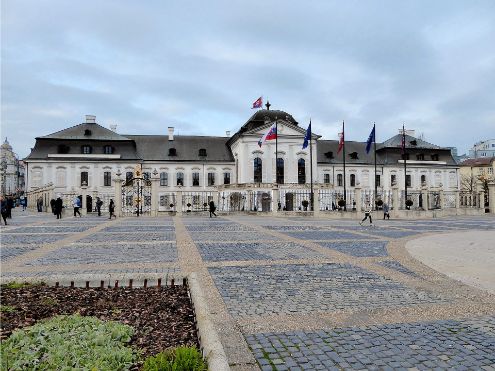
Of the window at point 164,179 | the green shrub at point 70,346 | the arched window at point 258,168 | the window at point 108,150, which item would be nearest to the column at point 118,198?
the green shrub at point 70,346

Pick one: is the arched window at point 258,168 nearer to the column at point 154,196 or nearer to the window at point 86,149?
the window at point 86,149

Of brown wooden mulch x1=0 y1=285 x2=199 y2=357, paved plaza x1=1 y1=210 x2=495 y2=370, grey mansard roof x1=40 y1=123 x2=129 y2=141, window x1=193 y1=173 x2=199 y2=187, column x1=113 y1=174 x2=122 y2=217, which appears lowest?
paved plaza x1=1 y1=210 x2=495 y2=370

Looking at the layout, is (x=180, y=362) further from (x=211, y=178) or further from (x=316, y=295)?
(x=211, y=178)

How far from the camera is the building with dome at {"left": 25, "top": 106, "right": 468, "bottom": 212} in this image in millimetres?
54125

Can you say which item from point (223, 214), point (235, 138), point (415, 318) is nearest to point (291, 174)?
point (235, 138)

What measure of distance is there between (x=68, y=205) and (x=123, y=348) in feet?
114

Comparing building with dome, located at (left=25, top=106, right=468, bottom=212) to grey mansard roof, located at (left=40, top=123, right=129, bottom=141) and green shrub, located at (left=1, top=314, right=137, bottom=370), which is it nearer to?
grey mansard roof, located at (left=40, top=123, right=129, bottom=141)

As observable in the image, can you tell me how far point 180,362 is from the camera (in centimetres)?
319

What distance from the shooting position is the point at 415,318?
16.2 feet

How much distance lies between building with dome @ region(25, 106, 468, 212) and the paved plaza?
37440mm

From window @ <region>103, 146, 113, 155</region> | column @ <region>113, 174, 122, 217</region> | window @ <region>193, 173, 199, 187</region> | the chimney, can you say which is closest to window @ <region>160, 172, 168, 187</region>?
window @ <region>193, 173, 199, 187</region>

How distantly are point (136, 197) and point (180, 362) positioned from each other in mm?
29591

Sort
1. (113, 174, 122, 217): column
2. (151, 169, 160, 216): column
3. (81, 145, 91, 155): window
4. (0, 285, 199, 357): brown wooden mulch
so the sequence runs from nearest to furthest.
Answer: (0, 285, 199, 357): brown wooden mulch
(113, 174, 122, 217): column
(151, 169, 160, 216): column
(81, 145, 91, 155): window

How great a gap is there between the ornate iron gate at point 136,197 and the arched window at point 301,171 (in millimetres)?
30167
